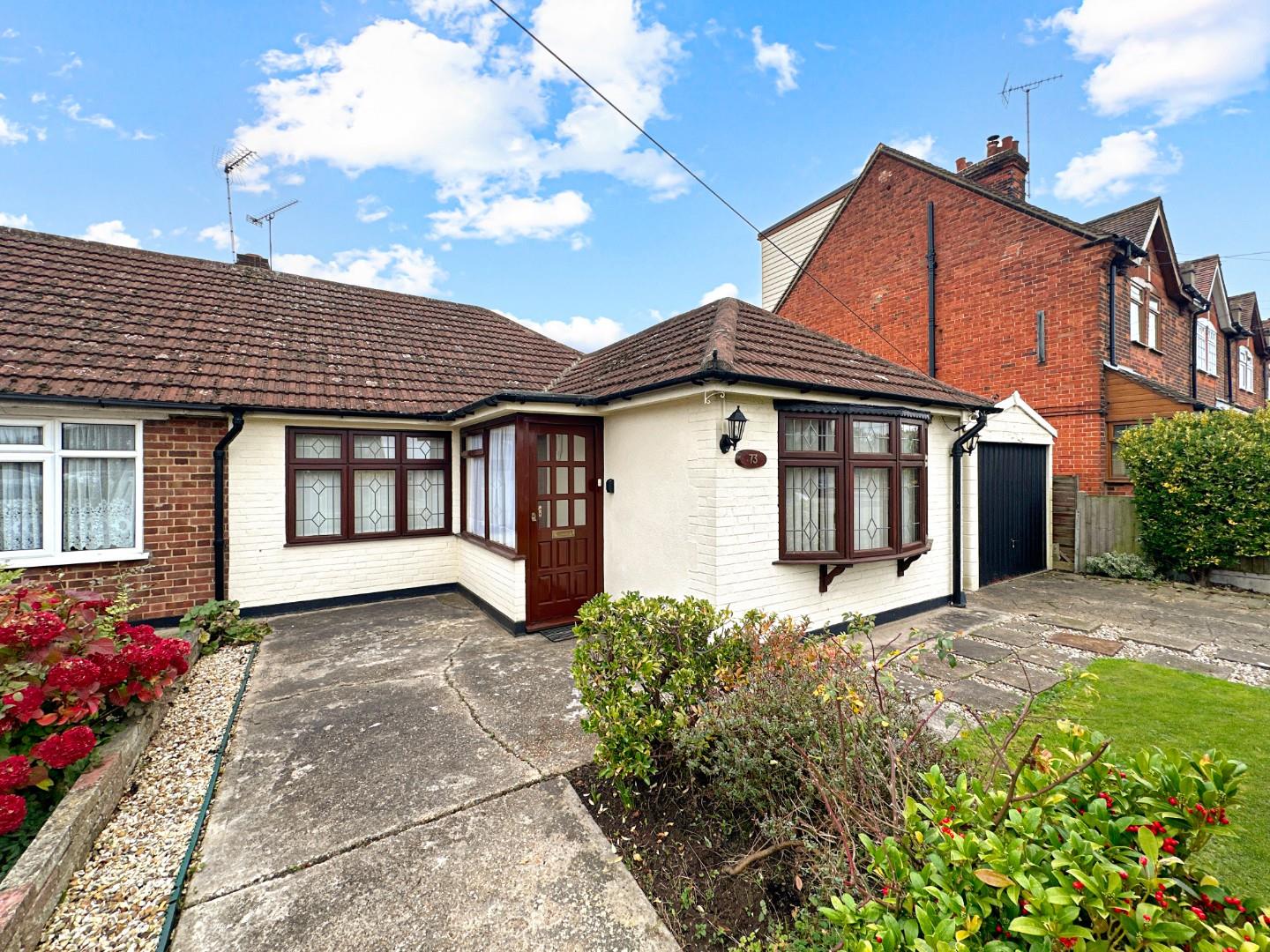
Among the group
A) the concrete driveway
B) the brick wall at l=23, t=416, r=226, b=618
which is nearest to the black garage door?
the concrete driveway

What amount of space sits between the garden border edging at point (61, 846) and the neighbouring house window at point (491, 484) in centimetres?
377

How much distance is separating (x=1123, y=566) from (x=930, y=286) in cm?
719

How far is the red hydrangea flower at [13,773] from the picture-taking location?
245cm

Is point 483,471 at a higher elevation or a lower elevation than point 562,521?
higher

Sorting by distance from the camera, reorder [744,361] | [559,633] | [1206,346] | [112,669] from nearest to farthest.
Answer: [112,669], [744,361], [559,633], [1206,346]

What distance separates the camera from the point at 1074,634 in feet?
19.5

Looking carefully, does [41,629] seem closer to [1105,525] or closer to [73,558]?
[73,558]

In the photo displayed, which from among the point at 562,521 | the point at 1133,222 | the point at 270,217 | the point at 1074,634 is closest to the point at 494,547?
the point at 562,521

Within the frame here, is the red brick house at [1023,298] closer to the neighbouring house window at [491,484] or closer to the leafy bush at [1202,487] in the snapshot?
the leafy bush at [1202,487]

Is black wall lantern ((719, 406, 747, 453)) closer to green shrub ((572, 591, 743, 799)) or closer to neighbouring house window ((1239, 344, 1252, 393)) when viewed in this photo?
green shrub ((572, 591, 743, 799))

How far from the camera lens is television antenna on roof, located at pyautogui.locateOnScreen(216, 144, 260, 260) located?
10367 mm

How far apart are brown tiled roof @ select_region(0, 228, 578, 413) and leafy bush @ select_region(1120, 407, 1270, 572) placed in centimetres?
1041

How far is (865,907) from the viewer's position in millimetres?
1291

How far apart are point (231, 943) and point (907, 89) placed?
437 inches
